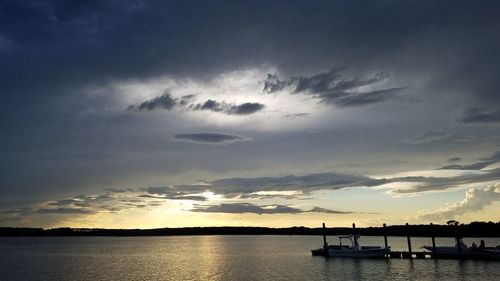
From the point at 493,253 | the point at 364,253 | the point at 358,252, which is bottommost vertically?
the point at 364,253

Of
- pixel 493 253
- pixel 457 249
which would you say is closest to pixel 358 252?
pixel 457 249

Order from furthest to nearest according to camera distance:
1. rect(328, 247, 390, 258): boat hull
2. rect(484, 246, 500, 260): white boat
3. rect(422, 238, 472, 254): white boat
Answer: rect(328, 247, 390, 258): boat hull, rect(422, 238, 472, 254): white boat, rect(484, 246, 500, 260): white boat

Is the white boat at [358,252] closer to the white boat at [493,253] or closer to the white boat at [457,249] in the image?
the white boat at [457,249]

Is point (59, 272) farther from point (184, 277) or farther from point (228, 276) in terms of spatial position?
point (228, 276)

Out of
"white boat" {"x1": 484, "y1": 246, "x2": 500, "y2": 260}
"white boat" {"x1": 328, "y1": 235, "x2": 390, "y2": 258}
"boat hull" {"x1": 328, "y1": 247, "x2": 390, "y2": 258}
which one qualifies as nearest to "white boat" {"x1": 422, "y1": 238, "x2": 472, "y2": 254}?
"white boat" {"x1": 484, "y1": 246, "x2": 500, "y2": 260}

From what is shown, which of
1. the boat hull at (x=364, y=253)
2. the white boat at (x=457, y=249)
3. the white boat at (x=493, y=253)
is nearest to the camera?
the white boat at (x=493, y=253)

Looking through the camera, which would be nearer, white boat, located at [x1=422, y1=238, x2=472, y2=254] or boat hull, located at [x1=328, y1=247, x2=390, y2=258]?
white boat, located at [x1=422, y1=238, x2=472, y2=254]

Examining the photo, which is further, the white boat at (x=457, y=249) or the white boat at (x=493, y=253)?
the white boat at (x=457, y=249)

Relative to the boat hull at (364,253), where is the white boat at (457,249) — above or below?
above

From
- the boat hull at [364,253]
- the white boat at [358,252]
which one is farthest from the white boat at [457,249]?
the white boat at [358,252]

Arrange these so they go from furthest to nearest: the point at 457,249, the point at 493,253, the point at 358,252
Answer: the point at 358,252, the point at 457,249, the point at 493,253

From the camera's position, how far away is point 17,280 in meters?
64.1

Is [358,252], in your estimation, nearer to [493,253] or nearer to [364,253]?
[364,253]

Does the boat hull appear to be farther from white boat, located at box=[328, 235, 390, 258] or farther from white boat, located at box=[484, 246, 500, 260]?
white boat, located at box=[484, 246, 500, 260]
